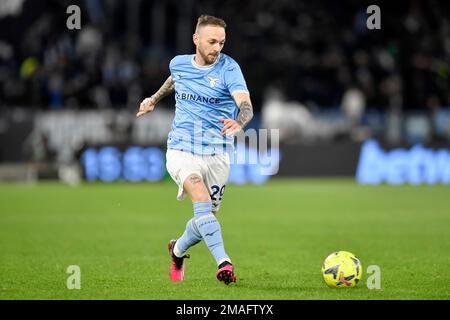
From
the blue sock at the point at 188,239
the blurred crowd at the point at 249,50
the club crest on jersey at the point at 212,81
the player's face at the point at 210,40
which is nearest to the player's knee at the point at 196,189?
the blue sock at the point at 188,239

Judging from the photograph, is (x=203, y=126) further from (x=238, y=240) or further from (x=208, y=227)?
(x=238, y=240)

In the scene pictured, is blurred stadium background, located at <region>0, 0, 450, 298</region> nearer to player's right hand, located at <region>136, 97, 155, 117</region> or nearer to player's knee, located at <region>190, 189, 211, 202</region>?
player's right hand, located at <region>136, 97, 155, 117</region>

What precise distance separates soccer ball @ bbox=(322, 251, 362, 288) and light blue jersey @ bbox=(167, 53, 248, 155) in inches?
63.1

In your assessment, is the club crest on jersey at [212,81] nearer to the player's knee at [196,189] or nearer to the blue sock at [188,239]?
the player's knee at [196,189]

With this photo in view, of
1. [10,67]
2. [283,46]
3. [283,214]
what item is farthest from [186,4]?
[283,214]

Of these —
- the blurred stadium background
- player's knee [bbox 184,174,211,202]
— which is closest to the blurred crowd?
the blurred stadium background

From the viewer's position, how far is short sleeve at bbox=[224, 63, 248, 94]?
934cm

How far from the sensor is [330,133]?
29.9 meters

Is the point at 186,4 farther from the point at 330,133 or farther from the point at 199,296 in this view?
the point at 199,296

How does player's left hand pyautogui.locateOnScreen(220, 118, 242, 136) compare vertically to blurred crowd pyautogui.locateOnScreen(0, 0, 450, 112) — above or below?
below

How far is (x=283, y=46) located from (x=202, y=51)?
73.6ft

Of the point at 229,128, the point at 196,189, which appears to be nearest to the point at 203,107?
the point at 196,189

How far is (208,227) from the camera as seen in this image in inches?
366

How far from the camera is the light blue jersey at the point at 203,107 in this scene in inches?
377
